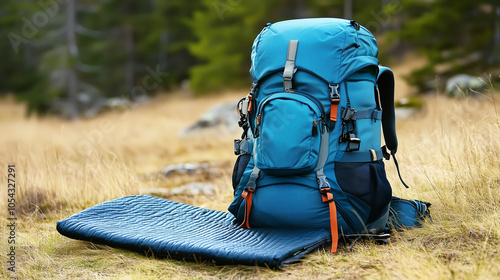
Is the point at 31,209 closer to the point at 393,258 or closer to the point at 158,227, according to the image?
the point at 158,227

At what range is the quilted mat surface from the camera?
2514mm

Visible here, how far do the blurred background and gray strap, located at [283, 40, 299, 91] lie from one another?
12006 mm

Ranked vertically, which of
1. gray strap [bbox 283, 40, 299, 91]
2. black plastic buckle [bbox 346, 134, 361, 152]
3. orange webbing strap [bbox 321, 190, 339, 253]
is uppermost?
gray strap [bbox 283, 40, 299, 91]

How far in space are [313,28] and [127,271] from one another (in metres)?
1.73

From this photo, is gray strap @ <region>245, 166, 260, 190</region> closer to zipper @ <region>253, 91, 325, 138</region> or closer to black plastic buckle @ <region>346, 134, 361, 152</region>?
zipper @ <region>253, 91, 325, 138</region>

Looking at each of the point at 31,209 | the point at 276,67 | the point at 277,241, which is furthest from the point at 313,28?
the point at 31,209

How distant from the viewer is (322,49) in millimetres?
2836

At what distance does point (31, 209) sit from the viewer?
13.3 feet

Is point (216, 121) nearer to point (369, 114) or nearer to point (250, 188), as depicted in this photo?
point (250, 188)

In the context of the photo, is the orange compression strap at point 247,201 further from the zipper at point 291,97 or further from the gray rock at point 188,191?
the gray rock at point 188,191

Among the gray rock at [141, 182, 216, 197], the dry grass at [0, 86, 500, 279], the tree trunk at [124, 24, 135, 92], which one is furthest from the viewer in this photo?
Answer: the tree trunk at [124, 24, 135, 92]

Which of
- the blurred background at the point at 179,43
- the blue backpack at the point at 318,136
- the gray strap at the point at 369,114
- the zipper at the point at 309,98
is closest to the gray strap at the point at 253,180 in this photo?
the blue backpack at the point at 318,136

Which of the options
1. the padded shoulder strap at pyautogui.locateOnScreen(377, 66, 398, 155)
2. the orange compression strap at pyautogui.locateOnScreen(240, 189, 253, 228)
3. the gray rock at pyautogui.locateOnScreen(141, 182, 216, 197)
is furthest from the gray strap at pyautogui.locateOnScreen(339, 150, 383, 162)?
the gray rock at pyautogui.locateOnScreen(141, 182, 216, 197)

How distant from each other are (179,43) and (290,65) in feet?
77.6
